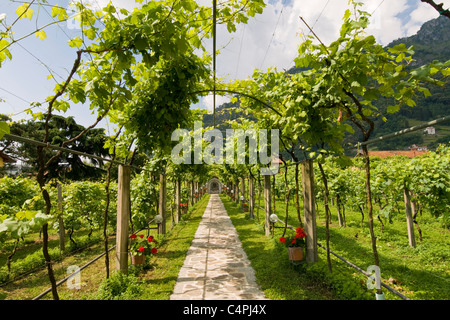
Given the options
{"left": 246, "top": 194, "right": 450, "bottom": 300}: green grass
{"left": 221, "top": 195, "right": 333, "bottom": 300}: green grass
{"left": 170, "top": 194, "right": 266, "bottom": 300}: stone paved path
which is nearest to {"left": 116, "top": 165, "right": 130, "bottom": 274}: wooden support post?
{"left": 170, "top": 194, "right": 266, "bottom": 300}: stone paved path

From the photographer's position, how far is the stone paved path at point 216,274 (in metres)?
4.23

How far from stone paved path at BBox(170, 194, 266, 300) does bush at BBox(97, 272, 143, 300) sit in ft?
2.21

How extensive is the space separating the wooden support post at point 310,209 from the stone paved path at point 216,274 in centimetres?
132

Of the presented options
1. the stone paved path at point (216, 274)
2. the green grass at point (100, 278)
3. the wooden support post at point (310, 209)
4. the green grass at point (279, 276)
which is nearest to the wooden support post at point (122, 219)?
the green grass at point (100, 278)

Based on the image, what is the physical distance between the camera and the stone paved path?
4230 mm

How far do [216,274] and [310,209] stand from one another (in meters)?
2.39

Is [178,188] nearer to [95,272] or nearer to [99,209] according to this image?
[99,209]

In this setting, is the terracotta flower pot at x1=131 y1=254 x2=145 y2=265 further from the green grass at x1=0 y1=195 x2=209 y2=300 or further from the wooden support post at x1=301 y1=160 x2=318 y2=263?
the wooden support post at x1=301 y1=160 x2=318 y2=263

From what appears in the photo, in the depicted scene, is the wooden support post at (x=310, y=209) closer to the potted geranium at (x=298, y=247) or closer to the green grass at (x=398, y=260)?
the potted geranium at (x=298, y=247)

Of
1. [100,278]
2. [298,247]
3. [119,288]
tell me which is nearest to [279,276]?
[298,247]
